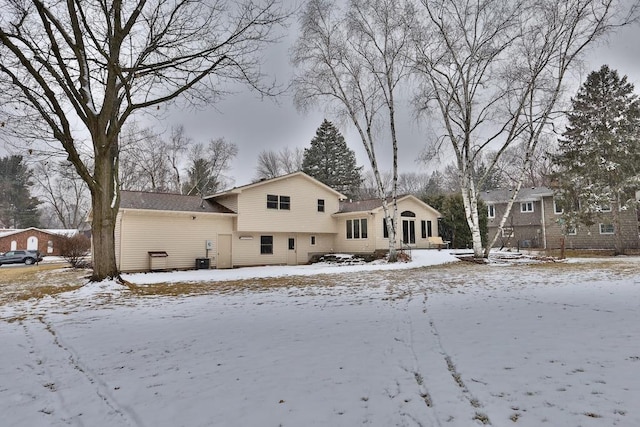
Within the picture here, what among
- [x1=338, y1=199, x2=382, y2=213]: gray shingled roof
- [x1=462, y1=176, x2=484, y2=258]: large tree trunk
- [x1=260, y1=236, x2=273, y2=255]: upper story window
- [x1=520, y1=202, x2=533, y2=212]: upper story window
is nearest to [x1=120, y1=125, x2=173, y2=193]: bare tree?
[x1=260, y1=236, x2=273, y2=255]: upper story window

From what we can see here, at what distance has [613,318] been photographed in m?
5.80

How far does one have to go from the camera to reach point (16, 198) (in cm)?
4700

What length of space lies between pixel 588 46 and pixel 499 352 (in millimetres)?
18236

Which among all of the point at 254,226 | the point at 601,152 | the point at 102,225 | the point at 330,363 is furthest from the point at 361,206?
the point at 330,363

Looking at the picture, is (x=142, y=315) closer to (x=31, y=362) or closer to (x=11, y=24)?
(x=31, y=362)

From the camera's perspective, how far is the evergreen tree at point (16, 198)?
152 feet

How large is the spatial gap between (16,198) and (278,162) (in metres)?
34.6

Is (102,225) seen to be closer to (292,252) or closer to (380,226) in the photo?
(292,252)

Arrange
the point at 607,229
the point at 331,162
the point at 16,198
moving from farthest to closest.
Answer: the point at 16,198, the point at 331,162, the point at 607,229

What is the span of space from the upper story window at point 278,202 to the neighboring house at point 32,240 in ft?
89.6

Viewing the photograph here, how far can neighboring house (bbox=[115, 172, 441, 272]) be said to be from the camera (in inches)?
690

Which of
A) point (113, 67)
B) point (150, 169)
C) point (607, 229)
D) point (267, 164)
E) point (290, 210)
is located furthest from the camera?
point (267, 164)

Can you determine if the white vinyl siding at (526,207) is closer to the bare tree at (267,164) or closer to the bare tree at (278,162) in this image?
the bare tree at (278,162)

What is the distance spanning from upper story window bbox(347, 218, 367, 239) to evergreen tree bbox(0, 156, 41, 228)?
44862mm
